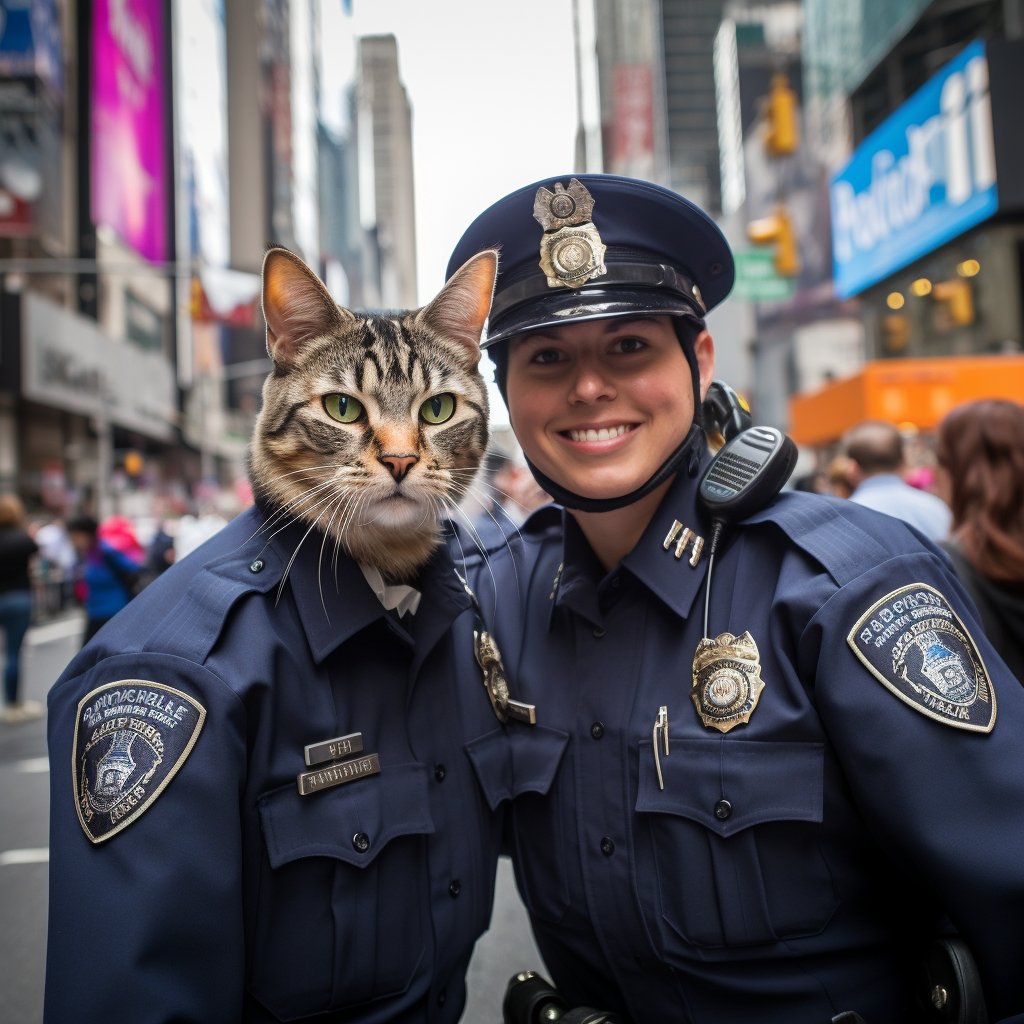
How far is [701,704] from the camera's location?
1712 mm

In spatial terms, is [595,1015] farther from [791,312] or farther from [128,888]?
[791,312]

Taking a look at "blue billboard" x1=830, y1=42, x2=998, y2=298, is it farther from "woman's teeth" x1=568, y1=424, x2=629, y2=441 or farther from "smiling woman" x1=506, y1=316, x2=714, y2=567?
"woman's teeth" x1=568, y1=424, x2=629, y2=441

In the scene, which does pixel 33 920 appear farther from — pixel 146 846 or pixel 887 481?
pixel 887 481

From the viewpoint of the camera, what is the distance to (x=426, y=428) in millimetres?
1977

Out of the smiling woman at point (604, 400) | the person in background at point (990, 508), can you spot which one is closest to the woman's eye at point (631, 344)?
the smiling woman at point (604, 400)

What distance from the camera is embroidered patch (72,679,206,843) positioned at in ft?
4.41

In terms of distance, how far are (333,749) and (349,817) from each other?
0.13 meters

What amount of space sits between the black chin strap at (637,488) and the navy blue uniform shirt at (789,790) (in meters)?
0.13

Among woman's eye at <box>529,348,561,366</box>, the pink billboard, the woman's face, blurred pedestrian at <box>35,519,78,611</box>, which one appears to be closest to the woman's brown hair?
the woman's face

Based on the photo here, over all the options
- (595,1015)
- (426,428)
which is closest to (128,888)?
(595,1015)

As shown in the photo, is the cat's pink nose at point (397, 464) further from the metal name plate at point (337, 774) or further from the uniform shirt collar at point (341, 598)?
the metal name plate at point (337, 774)

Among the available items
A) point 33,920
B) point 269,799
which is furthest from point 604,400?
point 33,920

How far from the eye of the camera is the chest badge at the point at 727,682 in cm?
167

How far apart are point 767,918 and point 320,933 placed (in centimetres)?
83
